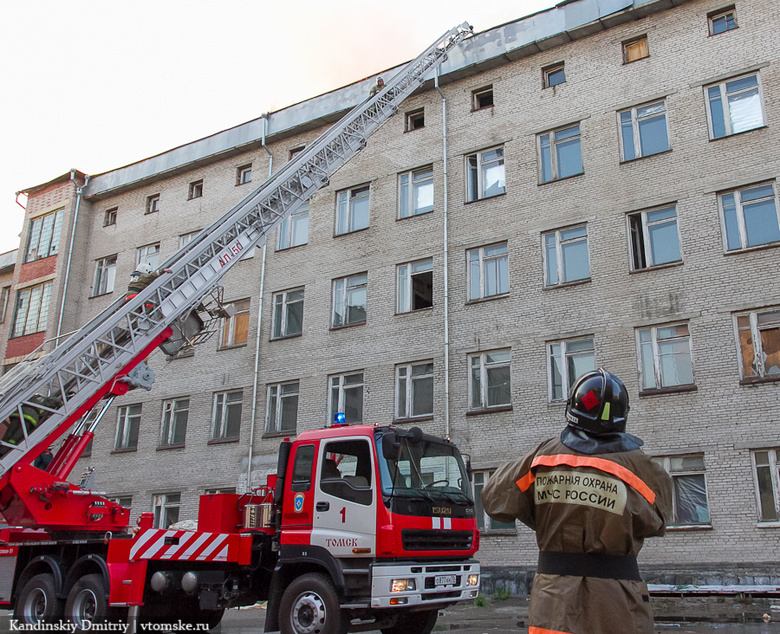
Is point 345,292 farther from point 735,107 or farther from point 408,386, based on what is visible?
point 735,107

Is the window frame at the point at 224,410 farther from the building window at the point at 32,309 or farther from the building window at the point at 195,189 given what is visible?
the building window at the point at 32,309

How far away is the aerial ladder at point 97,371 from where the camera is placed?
9633mm

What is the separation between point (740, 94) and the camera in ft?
54.4

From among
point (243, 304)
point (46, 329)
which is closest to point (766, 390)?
point (243, 304)

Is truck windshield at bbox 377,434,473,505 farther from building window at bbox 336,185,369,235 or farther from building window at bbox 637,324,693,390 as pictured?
building window at bbox 336,185,369,235

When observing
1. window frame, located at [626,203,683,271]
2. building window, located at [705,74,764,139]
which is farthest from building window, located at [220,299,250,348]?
building window, located at [705,74,764,139]

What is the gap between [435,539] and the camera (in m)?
8.29

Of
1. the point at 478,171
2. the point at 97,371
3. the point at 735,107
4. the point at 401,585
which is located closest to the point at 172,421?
the point at 478,171

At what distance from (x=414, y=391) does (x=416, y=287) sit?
297 cm

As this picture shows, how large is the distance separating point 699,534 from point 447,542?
8159 millimetres

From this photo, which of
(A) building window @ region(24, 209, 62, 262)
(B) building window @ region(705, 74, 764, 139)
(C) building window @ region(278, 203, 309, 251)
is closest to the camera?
(B) building window @ region(705, 74, 764, 139)

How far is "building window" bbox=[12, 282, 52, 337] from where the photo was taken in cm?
2709

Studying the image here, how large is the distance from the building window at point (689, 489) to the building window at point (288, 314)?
37.0 ft

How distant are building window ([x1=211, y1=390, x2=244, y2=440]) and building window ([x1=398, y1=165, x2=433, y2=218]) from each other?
24.9 ft
